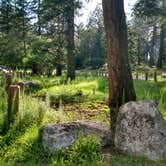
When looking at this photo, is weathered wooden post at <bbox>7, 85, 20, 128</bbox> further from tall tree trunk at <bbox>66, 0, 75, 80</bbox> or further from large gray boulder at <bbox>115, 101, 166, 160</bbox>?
tall tree trunk at <bbox>66, 0, 75, 80</bbox>

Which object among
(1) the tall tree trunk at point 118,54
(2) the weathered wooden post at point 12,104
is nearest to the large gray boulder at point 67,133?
(2) the weathered wooden post at point 12,104

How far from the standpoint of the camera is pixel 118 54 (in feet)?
25.4

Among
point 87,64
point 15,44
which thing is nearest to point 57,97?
point 15,44

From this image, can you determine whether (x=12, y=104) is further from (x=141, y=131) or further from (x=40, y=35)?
(x=40, y=35)

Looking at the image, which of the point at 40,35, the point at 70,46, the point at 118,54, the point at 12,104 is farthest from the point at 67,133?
the point at 40,35

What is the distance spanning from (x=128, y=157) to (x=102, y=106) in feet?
12.2

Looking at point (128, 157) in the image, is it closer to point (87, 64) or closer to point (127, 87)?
point (127, 87)

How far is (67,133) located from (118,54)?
9.82 ft

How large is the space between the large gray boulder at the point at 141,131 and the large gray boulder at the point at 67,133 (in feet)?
0.93

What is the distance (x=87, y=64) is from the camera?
169ft

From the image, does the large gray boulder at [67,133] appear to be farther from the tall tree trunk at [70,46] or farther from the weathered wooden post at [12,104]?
the tall tree trunk at [70,46]

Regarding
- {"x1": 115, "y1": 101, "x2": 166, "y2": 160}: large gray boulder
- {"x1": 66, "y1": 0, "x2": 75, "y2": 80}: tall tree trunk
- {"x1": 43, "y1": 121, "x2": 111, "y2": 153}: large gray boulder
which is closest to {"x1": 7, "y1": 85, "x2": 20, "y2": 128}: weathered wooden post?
{"x1": 43, "y1": 121, "x2": 111, "y2": 153}: large gray boulder

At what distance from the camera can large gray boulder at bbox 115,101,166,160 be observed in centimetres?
→ 520

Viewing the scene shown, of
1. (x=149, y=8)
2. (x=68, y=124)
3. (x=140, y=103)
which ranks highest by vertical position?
(x=149, y=8)
